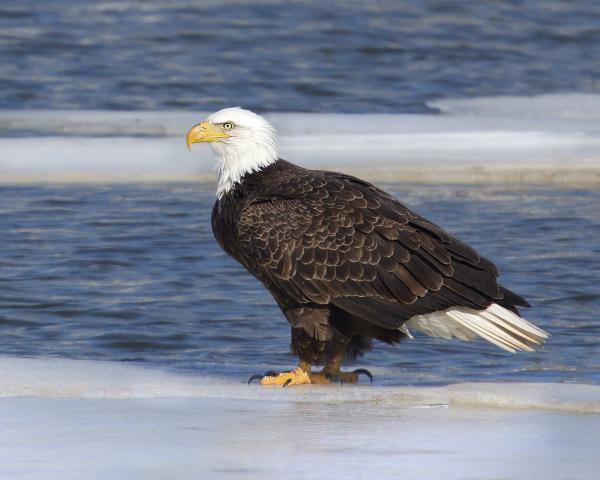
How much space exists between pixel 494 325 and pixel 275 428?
4.51 ft

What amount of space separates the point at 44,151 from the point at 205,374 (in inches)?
201

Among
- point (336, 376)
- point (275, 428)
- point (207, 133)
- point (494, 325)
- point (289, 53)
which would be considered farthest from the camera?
point (289, 53)

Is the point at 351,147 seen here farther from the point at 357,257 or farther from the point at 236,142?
the point at 357,257

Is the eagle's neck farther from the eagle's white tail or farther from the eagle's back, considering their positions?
the eagle's white tail

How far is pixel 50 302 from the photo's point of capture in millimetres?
7770

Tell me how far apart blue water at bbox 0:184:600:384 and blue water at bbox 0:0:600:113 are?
143 inches

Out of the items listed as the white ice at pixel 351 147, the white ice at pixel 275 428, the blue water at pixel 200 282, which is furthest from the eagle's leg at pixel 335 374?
the white ice at pixel 351 147

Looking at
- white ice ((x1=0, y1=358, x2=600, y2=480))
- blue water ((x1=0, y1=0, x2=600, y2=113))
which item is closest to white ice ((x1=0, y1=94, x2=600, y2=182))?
blue water ((x1=0, y1=0, x2=600, y2=113))

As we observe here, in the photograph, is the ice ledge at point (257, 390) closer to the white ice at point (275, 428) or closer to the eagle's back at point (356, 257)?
the white ice at point (275, 428)

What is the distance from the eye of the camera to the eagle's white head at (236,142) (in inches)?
254

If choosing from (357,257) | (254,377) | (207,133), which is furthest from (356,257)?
(207,133)

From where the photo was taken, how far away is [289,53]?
16.0 meters

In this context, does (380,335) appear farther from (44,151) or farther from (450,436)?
(44,151)

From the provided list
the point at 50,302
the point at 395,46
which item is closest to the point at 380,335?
the point at 50,302
